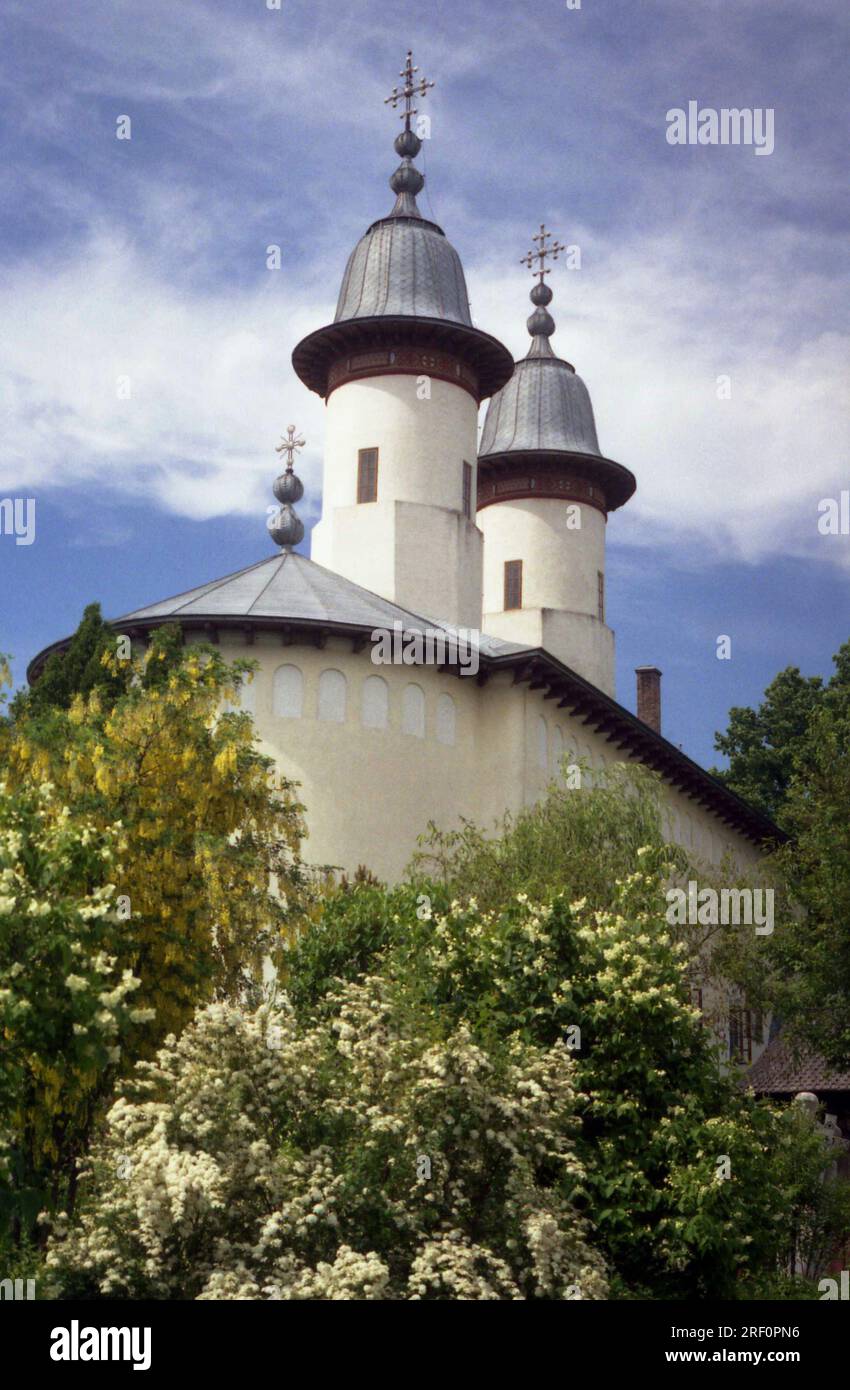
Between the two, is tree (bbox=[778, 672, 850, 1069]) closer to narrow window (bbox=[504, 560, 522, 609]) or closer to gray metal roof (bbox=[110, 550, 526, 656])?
gray metal roof (bbox=[110, 550, 526, 656])

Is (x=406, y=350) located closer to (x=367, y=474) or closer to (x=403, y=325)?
(x=403, y=325)

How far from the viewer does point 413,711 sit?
102ft

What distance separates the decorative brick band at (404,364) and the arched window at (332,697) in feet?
34.9

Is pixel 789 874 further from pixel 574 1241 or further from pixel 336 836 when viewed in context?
pixel 574 1241

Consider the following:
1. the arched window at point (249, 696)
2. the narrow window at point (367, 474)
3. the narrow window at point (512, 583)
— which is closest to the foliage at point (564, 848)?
the arched window at point (249, 696)

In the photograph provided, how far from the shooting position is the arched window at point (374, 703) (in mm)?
30594

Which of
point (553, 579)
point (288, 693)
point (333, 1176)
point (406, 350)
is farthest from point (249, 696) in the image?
point (553, 579)

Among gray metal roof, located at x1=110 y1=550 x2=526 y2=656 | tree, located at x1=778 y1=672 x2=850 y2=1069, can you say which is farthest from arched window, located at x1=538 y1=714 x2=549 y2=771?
tree, located at x1=778 y1=672 x2=850 y2=1069

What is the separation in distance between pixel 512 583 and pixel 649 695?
8496 mm

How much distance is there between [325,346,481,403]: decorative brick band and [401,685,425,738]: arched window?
Answer: 10.2 m

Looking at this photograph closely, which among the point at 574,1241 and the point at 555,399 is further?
the point at 555,399

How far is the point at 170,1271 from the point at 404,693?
59.5 feet

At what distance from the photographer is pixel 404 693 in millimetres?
31078
